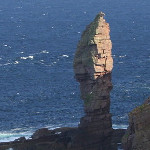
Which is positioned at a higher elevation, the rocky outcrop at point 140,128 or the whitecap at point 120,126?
the whitecap at point 120,126

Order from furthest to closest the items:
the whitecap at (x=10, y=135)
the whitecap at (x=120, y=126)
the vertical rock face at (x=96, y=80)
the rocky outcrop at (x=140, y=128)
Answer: the whitecap at (x=120, y=126) → the whitecap at (x=10, y=135) → the vertical rock face at (x=96, y=80) → the rocky outcrop at (x=140, y=128)

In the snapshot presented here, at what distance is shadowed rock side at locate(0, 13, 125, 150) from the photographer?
119 m

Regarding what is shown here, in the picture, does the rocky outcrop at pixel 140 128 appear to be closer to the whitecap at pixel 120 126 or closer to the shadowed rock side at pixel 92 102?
the shadowed rock side at pixel 92 102

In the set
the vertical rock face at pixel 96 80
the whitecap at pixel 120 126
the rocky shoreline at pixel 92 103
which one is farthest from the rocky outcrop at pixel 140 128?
the whitecap at pixel 120 126

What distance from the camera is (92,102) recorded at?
120 metres

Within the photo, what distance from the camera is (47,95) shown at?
154500mm

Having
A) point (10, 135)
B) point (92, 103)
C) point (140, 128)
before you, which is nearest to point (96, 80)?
point (92, 103)

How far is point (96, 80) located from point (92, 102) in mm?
3394

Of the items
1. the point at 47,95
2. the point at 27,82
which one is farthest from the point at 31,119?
the point at 27,82

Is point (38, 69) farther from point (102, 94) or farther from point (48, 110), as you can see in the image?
point (102, 94)

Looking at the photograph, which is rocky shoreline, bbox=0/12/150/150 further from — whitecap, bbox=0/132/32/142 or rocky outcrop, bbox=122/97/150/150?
rocky outcrop, bbox=122/97/150/150

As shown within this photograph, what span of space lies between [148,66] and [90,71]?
63.5 metres

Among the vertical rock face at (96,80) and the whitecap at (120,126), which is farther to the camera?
the whitecap at (120,126)

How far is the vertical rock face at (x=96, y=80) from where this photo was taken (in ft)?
392
